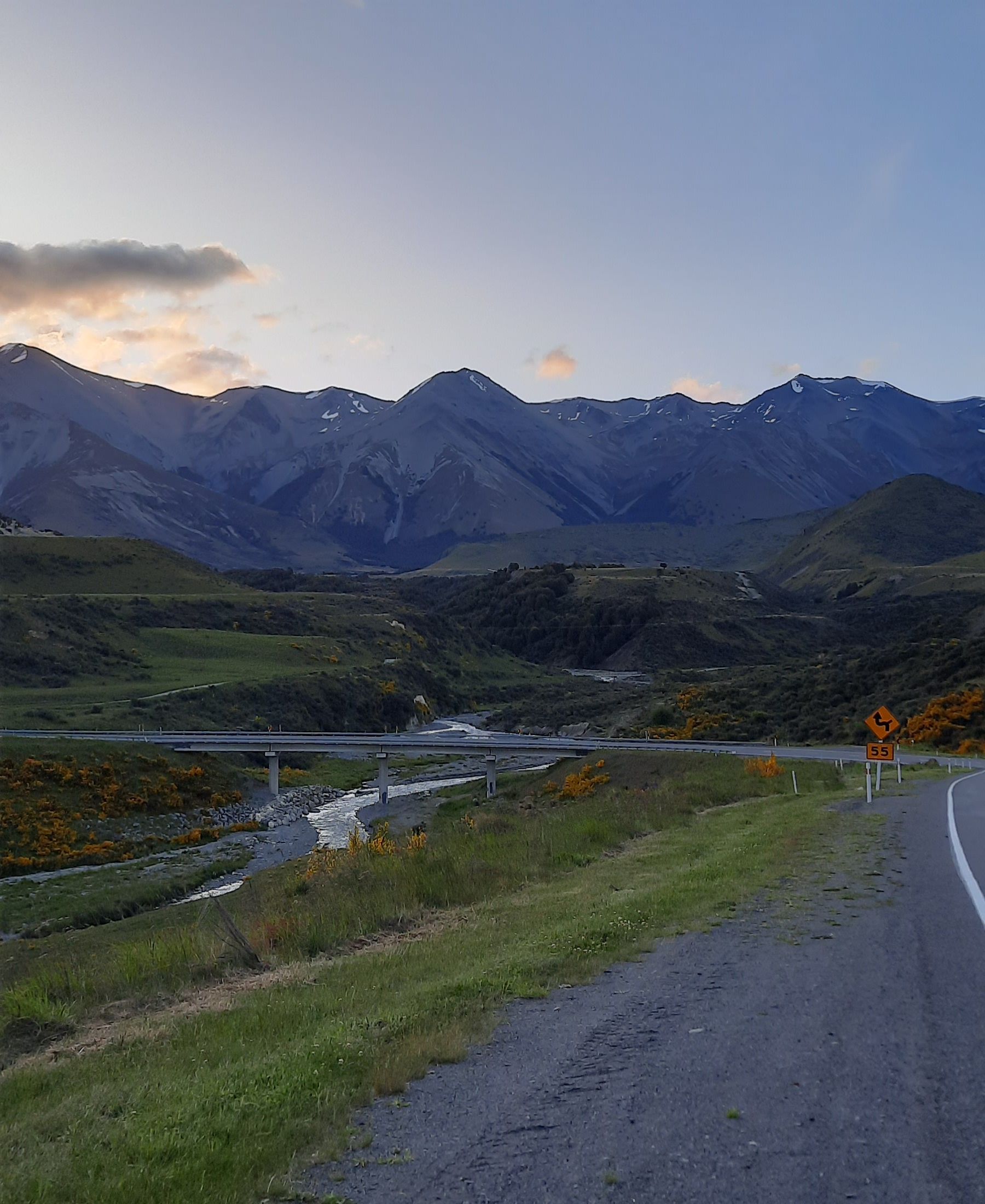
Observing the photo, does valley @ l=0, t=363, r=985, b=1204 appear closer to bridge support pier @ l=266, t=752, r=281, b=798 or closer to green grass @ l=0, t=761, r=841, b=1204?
green grass @ l=0, t=761, r=841, b=1204

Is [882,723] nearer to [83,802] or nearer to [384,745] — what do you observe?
[83,802]

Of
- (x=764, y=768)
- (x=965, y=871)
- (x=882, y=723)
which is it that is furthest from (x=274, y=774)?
(x=965, y=871)

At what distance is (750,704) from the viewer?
217ft

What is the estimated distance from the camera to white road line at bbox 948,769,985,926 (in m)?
11.8

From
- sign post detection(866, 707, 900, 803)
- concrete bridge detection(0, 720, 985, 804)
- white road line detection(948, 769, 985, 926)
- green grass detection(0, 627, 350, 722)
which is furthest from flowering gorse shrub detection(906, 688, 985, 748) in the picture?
green grass detection(0, 627, 350, 722)

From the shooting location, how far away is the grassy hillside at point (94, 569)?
11662 centimetres

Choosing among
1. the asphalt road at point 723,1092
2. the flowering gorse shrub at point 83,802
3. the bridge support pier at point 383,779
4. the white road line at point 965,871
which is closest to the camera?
the asphalt road at point 723,1092

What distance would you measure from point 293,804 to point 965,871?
45095mm

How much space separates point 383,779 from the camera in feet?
181

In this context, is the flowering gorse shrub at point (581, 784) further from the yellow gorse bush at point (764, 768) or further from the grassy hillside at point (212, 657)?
the grassy hillside at point (212, 657)

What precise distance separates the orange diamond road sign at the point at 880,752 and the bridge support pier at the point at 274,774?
36473 mm

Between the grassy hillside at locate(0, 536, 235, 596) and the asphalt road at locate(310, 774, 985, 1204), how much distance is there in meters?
110

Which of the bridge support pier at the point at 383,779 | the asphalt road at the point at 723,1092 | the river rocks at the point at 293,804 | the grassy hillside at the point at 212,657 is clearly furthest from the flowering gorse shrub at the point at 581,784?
the grassy hillside at the point at 212,657

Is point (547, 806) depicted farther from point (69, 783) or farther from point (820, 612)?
point (820, 612)
